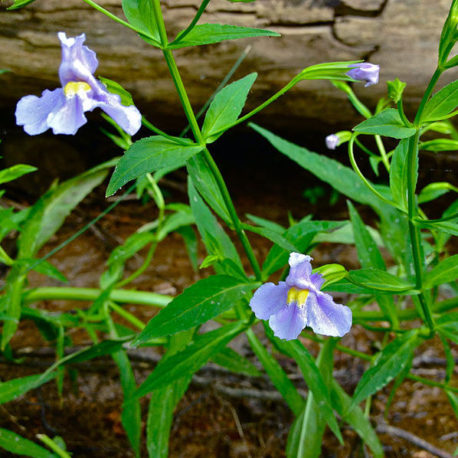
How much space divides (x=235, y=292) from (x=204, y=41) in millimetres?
484

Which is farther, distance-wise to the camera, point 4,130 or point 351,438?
point 4,130

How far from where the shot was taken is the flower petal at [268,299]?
0.86 m

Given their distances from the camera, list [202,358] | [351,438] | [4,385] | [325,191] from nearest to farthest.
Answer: [202,358] → [4,385] → [351,438] → [325,191]

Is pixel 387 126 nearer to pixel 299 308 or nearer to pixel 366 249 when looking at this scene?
pixel 299 308

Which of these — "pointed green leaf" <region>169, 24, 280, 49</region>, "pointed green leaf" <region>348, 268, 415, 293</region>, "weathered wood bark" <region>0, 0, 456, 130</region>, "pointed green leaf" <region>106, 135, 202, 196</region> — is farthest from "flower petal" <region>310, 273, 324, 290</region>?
"weathered wood bark" <region>0, 0, 456, 130</region>

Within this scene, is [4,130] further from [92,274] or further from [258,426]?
[258,426]

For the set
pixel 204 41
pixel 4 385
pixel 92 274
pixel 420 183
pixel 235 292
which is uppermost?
pixel 420 183

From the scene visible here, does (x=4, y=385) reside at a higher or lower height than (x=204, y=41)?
lower

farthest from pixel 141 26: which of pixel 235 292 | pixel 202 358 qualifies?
pixel 202 358

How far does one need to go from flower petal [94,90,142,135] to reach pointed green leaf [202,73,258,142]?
205mm

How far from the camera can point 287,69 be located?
6.40 ft

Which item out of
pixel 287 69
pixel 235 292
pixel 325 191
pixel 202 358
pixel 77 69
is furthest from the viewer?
pixel 325 191

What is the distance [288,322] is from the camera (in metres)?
0.86

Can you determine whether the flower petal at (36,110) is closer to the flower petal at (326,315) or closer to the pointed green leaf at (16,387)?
the flower petal at (326,315)
